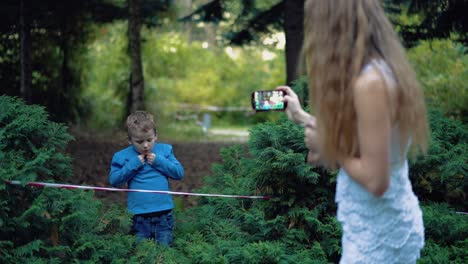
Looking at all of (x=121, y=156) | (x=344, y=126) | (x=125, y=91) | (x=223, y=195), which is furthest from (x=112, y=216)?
(x=125, y=91)

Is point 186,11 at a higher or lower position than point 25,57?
higher

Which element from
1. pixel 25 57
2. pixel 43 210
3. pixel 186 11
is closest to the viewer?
pixel 43 210

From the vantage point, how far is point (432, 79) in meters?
13.0

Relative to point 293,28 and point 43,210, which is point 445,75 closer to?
point 293,28

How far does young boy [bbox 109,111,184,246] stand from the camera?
14.9 ft

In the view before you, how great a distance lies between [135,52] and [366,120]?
1104cm

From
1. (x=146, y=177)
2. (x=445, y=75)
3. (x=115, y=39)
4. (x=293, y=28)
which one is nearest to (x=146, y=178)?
(x=146, y=177)

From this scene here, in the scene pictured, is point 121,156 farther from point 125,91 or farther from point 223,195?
point 125,91

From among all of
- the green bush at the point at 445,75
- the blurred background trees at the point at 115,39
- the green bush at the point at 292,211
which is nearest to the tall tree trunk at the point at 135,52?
the blurred background trees at the point at 115,39

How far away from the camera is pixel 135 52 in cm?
1260

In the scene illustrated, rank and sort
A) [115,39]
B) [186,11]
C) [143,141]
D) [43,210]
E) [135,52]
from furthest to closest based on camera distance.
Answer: [186,11], [115,39], [135,52], [143,141], [43,210]

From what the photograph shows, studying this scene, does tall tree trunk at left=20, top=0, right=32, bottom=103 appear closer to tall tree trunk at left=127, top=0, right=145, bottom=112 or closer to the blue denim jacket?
tall tree trunk at left=127, top=0, right=145, bottom=112

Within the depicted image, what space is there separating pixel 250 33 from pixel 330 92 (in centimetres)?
1087

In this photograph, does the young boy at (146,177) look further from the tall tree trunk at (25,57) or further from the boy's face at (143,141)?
the tall tree trunk at (25,57)
